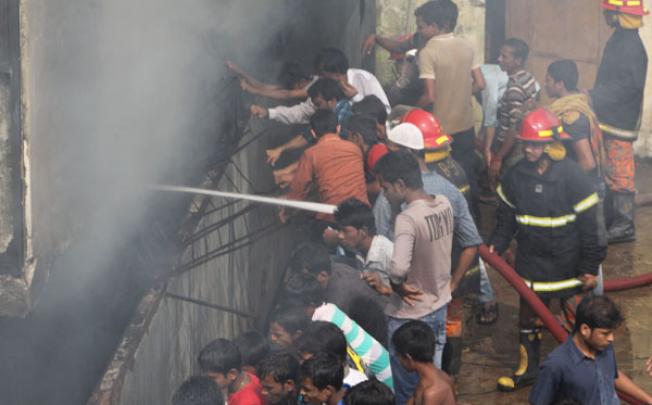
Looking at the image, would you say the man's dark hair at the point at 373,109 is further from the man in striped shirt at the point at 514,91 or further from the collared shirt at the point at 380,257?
the man in striped shirt at the point at 514,91

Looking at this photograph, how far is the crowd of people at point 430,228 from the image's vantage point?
530cm

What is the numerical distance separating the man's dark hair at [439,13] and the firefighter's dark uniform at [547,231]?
2.58 metres

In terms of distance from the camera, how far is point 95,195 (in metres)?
5.71

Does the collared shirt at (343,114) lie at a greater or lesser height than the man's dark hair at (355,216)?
greater

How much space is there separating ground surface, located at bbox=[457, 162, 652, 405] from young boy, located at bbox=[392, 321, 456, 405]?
1.79 m

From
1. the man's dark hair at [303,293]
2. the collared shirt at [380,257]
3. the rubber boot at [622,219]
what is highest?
the collared shirt at [380,257]

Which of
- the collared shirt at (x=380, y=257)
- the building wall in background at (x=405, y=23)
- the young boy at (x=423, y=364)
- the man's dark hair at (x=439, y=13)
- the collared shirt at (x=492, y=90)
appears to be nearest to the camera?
the young boy at (x=423, y=364)

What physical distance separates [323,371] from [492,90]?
5.98 m

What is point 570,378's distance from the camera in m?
5.12

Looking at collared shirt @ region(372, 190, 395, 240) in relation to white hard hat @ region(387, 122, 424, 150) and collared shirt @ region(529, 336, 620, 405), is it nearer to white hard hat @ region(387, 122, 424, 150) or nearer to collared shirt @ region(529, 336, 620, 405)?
white hard hat @ region(387, 122, 424, 150)

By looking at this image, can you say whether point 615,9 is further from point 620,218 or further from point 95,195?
point 95,195

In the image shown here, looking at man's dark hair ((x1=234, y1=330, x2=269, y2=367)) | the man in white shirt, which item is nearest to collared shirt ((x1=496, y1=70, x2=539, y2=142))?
the man in white shirt

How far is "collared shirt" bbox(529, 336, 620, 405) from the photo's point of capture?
512cm

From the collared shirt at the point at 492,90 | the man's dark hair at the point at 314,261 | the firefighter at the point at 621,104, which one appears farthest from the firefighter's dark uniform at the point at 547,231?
the collared shirt at the point at 492,90
